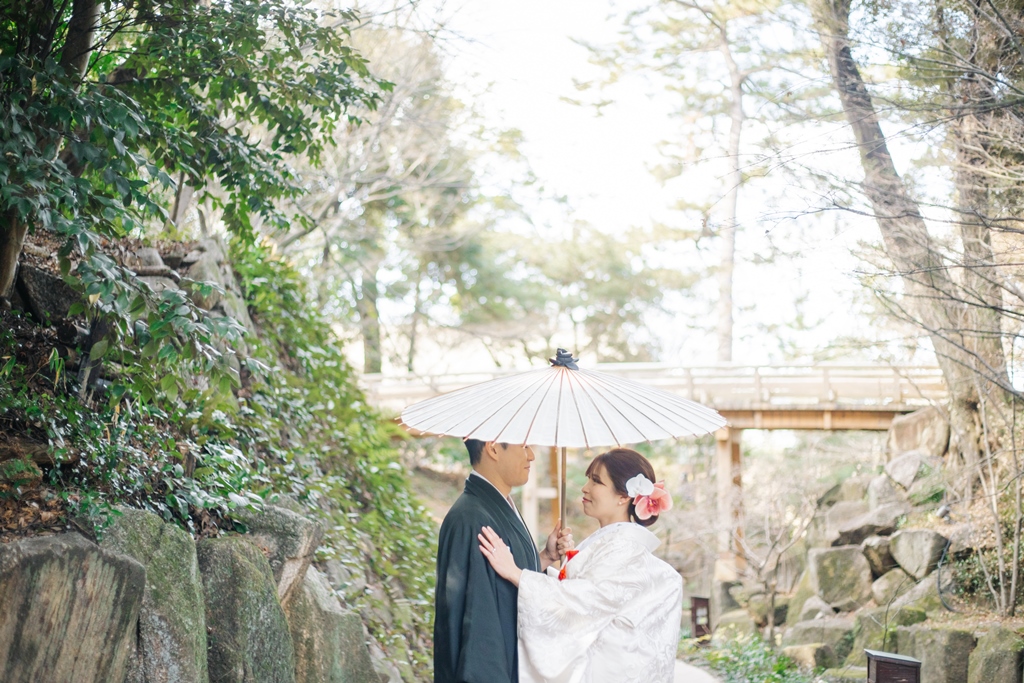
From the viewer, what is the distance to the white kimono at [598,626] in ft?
8.83

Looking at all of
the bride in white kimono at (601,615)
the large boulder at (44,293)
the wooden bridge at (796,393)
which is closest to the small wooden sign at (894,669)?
the bride in white kimono at (601,615)

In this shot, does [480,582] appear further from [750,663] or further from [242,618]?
Result: [750,663]

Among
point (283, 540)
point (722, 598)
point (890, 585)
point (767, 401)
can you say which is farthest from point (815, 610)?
point (283, 540)

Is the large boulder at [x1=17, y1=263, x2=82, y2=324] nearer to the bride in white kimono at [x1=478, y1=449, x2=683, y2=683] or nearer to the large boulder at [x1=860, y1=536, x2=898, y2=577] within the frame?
the bride in white kimono at [x1=478, y1=449, x2=683, y2=683]

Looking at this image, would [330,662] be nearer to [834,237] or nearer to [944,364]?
[834,237]

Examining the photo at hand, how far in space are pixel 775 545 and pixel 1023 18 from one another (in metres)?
8.75

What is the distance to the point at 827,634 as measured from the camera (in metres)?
8.40

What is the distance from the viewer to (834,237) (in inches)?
234

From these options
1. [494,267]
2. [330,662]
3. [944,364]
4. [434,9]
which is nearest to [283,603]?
[330,662]

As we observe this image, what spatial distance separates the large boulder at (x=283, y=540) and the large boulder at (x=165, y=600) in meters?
0.71

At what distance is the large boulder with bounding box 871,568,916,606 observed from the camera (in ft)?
26.7

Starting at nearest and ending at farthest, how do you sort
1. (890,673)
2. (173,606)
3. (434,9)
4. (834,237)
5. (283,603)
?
(173,606) < (283,603) < (890,673) < (834,237) < (434,9)

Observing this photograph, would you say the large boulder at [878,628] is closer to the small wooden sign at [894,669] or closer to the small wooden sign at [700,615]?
the small wooden sign at [894,669]

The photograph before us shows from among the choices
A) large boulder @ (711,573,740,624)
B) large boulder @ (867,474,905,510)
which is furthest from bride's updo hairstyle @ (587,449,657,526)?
large boulder @ (711,573,740,624)
